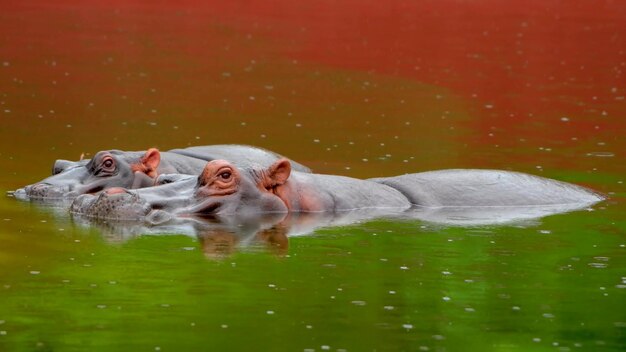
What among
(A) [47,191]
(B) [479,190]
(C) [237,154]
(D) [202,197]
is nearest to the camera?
(D) [202,197]

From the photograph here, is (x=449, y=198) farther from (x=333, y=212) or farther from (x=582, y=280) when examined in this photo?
(x=582, y=280)

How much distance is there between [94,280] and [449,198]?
12.7 ft

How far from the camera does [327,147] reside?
1616 centimetres

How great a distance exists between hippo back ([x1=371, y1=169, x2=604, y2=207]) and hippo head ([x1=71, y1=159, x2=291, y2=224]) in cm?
124

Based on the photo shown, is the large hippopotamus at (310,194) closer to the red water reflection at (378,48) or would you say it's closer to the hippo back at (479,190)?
the hippo back at (479,190)

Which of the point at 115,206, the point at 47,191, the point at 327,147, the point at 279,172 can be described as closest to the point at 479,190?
the point at 279,172

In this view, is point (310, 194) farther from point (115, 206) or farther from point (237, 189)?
point (115, 206)

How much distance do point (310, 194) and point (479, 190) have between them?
57.4 inches

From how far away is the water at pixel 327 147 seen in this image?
8602mm

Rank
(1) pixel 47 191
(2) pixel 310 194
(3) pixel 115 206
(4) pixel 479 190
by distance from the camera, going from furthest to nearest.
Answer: (4) pixel 479 190 < (1) pixel 47 191 < (2) pixel 310 194 < (3) pixel 115 206

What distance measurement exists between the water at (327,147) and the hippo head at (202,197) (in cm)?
26

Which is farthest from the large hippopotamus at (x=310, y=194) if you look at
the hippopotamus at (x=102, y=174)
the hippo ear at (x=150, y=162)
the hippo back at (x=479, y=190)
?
the hippo ear at (x=150, y=162)

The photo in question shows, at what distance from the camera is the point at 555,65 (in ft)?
81.0

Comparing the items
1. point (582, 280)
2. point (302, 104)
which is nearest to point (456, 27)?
point (302, 104)
